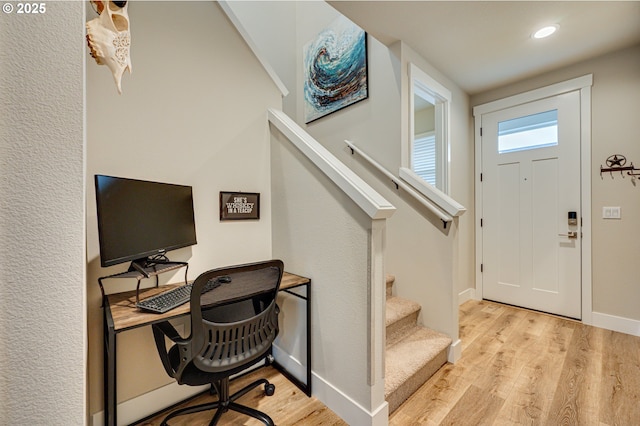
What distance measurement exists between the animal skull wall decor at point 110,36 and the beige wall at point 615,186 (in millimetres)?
3805

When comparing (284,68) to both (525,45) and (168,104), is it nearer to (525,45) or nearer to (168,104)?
(168,104)

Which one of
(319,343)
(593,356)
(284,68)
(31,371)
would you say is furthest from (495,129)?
(31,371)

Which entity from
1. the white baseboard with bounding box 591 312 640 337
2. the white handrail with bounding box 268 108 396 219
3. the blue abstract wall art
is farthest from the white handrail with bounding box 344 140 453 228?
the white baseboard with bounding box 591 312 640 337

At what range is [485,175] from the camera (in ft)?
10.9

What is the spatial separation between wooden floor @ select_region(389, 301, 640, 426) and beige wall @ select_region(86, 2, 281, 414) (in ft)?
5.07

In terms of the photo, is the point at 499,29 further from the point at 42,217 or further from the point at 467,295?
the point at 42,217

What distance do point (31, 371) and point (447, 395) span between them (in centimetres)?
204

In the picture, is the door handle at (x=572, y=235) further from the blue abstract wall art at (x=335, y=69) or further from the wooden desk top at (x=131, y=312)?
the wooden desk top at (x=131, y=312)

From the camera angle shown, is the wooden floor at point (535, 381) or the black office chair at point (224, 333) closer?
the black office chair at point (224, 333)

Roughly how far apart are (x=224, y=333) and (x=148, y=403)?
0.86 m

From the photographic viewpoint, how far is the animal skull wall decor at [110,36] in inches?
39.0

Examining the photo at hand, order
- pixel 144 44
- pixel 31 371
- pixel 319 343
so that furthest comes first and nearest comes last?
pixel 319 343 < pixel 144 44 < pixel 31 371

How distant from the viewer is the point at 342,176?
4.90 ft

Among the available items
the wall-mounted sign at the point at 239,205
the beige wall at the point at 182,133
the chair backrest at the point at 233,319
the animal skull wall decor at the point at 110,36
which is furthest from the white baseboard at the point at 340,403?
the animal skull wall decor at the point at 110,36
